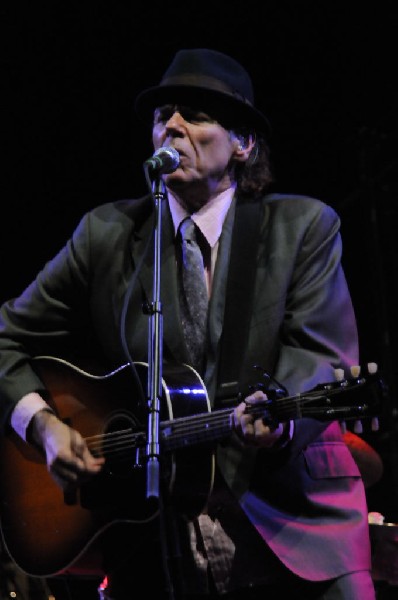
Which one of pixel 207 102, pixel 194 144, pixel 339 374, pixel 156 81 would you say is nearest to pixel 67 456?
pixel 339 374

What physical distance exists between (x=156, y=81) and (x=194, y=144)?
224cm

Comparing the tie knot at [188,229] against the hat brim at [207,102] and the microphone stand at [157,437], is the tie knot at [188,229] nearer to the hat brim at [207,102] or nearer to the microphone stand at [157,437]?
the hat brim at [207,102]

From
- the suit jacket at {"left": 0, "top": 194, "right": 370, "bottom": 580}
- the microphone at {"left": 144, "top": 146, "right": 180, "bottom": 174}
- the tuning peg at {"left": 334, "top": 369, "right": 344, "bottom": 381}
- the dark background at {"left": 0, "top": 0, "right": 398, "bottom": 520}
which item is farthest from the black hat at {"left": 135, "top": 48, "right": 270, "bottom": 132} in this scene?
the dark background at {"left": 0, "top": 0, "right": 398, "bottom": 520}

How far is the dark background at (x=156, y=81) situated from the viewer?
503cm

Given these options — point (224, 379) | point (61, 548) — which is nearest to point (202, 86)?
point (224, 379)

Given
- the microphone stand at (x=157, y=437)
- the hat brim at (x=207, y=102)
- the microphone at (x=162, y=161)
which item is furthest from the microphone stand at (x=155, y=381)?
the hat brim at (x=207, y=102)

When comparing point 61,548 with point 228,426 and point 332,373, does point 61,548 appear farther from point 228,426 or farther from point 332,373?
point 332,373

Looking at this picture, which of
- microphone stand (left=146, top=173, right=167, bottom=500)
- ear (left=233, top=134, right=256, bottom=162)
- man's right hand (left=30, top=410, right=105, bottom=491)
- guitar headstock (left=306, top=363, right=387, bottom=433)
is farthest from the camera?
ear (left=233, top=134, right=256, bottom=162)

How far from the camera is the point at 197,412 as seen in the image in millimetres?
2711

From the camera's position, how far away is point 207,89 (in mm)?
3324

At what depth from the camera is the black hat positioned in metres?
3.36

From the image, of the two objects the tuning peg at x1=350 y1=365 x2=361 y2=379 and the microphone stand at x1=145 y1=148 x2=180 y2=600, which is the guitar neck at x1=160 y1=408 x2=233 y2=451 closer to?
the microphone stand at x1=145 y1=148 x2=180 y2=600

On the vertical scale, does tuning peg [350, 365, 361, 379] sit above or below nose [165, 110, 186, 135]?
below

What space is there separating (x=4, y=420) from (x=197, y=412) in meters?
0.97
